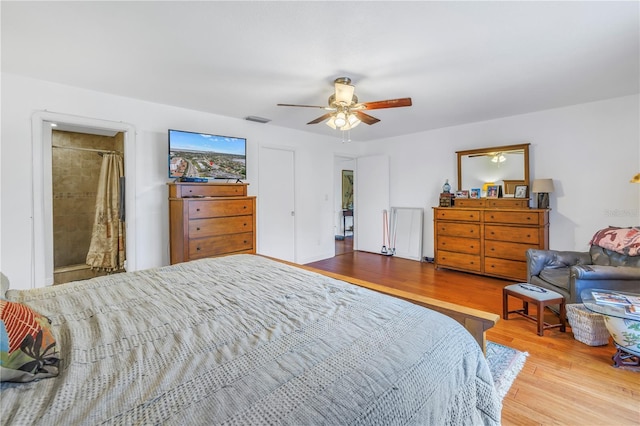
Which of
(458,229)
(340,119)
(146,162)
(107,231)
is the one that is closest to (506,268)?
(458,229)

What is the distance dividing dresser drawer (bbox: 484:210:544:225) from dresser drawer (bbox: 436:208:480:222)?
0.45 ft

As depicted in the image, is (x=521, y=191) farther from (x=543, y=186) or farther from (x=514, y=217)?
(x=514, y=217)

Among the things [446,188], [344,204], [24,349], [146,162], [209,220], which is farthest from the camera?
[344,204]

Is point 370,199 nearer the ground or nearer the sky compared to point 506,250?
nearer the sky

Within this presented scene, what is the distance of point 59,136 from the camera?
4.70m

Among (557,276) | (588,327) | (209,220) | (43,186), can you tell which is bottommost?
(588,327)

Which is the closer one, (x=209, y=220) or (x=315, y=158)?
(x=209, y=220)

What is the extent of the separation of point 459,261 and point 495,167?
5.19 ft

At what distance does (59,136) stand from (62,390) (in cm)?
563

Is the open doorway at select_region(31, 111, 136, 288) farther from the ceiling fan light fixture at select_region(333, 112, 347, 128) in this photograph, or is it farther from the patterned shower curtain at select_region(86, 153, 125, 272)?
the ceiling fan light fixture at select_region(333, 112, 347, 128)

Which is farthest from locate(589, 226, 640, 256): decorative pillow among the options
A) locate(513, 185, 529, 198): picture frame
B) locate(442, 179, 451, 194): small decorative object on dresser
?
locate(442, 179, 451, 194): small decorative object on dresser

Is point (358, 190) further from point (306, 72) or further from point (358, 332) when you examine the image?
point (358, 332)

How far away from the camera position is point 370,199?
618cm

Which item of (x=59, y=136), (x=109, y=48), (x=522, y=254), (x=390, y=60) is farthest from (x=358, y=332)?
(x=59, y=136)
